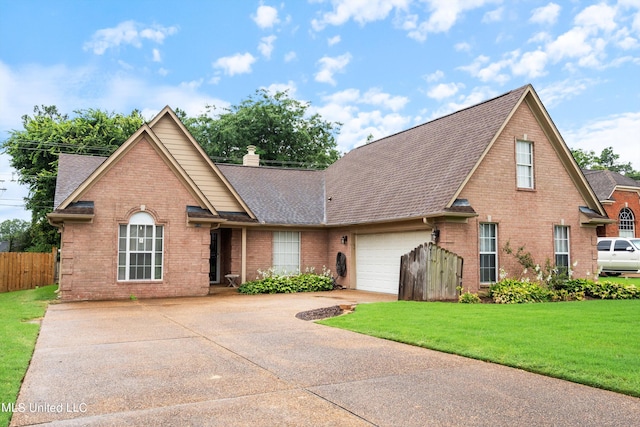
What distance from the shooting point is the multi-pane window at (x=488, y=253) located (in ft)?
55.1

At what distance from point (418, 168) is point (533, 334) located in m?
10.7

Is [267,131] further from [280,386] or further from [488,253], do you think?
[280,386]

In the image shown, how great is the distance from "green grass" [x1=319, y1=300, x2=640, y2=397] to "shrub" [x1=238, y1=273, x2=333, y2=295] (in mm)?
6034

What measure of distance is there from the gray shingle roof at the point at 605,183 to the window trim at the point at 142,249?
29572 millimetres

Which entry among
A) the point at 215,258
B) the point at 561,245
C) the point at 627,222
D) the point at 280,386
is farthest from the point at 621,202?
the point at 280,386

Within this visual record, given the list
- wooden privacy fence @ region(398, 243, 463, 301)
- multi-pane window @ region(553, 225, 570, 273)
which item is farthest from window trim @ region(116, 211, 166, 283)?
multi-pane window @ region(553, 225, 570, 273)

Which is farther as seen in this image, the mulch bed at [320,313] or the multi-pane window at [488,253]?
the multi-pane window at [488,253]

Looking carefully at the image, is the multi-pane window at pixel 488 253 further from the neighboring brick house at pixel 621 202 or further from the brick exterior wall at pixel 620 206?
the neighboring brick house at pixel 621 202

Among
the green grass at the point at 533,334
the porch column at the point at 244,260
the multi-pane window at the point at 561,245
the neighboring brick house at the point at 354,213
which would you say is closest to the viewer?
the green grass at the point at 533,334

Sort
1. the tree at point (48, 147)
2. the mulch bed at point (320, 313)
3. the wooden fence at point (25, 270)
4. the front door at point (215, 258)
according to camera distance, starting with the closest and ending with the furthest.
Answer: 1. the mulch bed at point (320, 313)
2. the front door at point (215, 258)
3. the wooden fence at point (25, 270)
4. the tree at point (48, 147)

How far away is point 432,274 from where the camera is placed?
1500 centimetres

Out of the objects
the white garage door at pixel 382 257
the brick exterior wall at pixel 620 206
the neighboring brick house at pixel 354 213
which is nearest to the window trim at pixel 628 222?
the brick exterior wall at pixel 620 206

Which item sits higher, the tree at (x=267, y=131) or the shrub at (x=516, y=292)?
the tree at (x=267, y=131)

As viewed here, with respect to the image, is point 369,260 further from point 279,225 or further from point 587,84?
point 587,84
